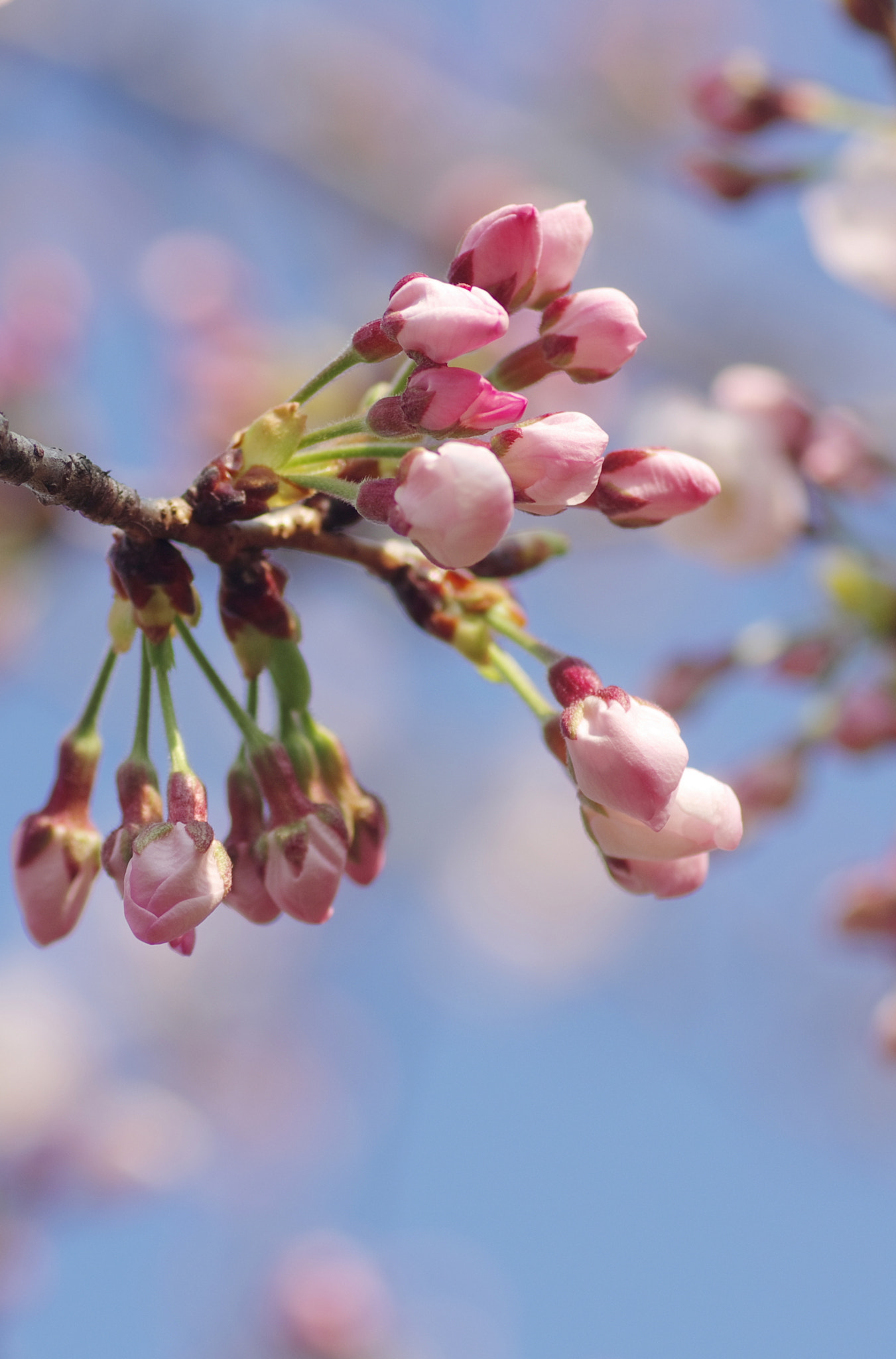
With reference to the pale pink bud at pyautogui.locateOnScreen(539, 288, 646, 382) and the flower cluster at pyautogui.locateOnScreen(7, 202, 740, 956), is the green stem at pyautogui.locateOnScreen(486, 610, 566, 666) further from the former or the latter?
the pale pink bud at pyautogui.locateOnScreen(539, 288, 646, 382)

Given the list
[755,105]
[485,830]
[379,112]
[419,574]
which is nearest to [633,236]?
[379,112]

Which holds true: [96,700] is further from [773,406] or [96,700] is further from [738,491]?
[773,406]

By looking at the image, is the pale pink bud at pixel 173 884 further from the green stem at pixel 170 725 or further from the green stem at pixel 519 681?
the green stem at pixel 519 681

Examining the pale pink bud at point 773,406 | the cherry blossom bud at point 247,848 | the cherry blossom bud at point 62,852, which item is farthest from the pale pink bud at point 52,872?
the pale pink bud at point 773,406

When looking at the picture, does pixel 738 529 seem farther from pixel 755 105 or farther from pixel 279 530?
pixel 279 530

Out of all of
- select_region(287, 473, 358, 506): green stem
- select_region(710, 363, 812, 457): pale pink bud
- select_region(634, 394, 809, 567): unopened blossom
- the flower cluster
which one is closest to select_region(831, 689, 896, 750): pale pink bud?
select_region(634, 394, 809, 567): unopened blossom

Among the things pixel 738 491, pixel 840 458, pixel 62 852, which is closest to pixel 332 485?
pixel 62 852
